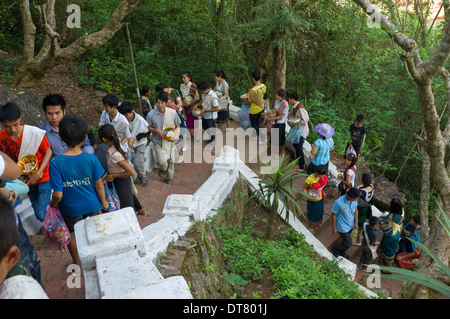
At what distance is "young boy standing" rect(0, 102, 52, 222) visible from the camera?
4.05 meters

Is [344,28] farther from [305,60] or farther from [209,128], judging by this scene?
[209,128]

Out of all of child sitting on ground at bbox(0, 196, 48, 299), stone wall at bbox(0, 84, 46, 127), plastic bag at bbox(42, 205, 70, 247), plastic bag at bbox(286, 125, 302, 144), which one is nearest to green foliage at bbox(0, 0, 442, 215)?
plastic bag at bbox(286, 125, 302, 144)

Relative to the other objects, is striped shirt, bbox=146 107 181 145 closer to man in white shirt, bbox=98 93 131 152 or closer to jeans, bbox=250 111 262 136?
man in white shirt, bbox=98 93 131 152

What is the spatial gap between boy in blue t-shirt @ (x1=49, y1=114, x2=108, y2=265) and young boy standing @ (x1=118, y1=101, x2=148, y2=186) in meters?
2.02

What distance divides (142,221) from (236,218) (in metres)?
1.82

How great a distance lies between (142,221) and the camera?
5566 millimetres

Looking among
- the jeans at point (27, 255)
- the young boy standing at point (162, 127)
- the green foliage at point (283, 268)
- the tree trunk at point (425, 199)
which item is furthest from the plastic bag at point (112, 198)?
the tree trunk at point (425, 199)

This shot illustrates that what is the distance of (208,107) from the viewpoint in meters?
7.98

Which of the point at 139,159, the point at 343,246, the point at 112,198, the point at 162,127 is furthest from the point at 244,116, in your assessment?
the point at 112,198

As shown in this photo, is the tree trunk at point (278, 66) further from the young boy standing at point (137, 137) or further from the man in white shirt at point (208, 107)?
the young boy standing at point (137, 137)

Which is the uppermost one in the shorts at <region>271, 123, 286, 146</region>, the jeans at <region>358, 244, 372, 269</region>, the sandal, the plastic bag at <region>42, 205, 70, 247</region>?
the shorts at <region>271, 123, 286, 146</region>

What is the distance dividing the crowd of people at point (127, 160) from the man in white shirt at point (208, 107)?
2 cm

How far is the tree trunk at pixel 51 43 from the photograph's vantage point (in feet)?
23.0

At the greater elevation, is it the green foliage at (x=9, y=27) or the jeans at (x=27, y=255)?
the green foliage at (x=9, y=27)
